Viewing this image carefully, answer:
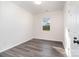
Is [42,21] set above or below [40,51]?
above

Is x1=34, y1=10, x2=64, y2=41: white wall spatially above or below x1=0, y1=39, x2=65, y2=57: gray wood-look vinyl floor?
above

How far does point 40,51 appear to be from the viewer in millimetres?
1938

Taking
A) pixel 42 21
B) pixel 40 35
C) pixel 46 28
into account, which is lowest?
pixel 40 35

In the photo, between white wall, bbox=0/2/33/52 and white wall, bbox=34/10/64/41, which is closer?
white wall, bbox=34/10/64/41

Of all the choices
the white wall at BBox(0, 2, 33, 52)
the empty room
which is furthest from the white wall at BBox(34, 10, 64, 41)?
the white wall at BBox(0, 2, 33, 52)

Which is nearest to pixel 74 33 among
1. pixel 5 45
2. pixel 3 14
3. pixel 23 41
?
pixel 23 41

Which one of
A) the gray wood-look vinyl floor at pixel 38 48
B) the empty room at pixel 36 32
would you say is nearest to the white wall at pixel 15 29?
the empty room at pixel 36 32

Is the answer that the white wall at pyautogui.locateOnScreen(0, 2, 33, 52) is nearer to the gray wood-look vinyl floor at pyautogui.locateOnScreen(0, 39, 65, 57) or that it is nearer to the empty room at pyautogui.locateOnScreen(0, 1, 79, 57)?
the empty room at pyautogui.locateOnScreen(0, 1, 79, 57)

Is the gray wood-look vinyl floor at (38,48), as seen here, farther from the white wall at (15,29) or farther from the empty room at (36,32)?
the white wall at (15,29)

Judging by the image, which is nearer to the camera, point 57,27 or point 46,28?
point 46,28

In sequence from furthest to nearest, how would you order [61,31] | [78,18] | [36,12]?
[61,31] < [36,12] < [78,18]

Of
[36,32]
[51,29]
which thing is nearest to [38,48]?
[36,32]

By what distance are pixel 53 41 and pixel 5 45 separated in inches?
36.3

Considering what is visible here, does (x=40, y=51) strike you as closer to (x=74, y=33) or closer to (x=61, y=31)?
(x=61, y=31)
